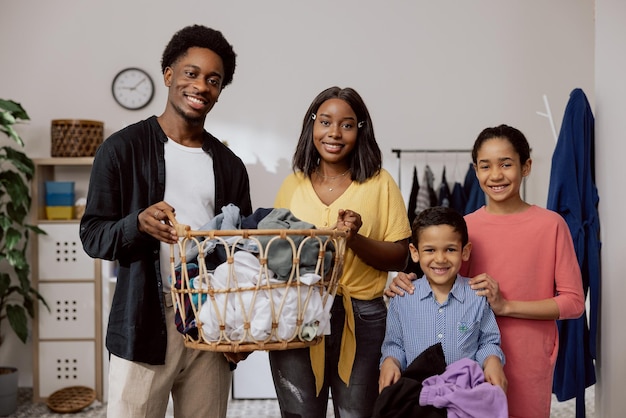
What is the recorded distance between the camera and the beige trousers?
1413mm

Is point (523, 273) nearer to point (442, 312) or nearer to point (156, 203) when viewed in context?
point (442, 312)

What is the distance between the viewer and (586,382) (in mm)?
2426

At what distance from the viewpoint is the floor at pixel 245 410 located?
3.38 meters

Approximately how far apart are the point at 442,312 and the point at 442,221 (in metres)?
0.21

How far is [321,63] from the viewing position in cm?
407

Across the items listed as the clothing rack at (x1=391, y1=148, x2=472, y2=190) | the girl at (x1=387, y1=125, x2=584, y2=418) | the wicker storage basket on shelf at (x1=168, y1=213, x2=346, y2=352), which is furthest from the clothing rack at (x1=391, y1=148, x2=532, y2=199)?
the wicker storage basket on shelf at (x1=168, y1=213, x2=346, y2=352)

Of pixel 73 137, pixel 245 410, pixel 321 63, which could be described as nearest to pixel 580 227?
pixel 245 410

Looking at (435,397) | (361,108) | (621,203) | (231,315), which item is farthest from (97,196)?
(621,203)

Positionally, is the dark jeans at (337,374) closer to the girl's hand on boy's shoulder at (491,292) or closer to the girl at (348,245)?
the girl at (348,245)

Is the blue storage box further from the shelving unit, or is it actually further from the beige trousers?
the beige trousers

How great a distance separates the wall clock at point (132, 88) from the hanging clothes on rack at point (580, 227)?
2.62 metres

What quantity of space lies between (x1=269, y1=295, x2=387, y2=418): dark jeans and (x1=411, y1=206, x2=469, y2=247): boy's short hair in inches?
8.7

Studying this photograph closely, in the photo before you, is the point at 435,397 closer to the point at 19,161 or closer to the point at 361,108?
the point at 361,108

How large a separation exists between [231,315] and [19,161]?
2916 mm
